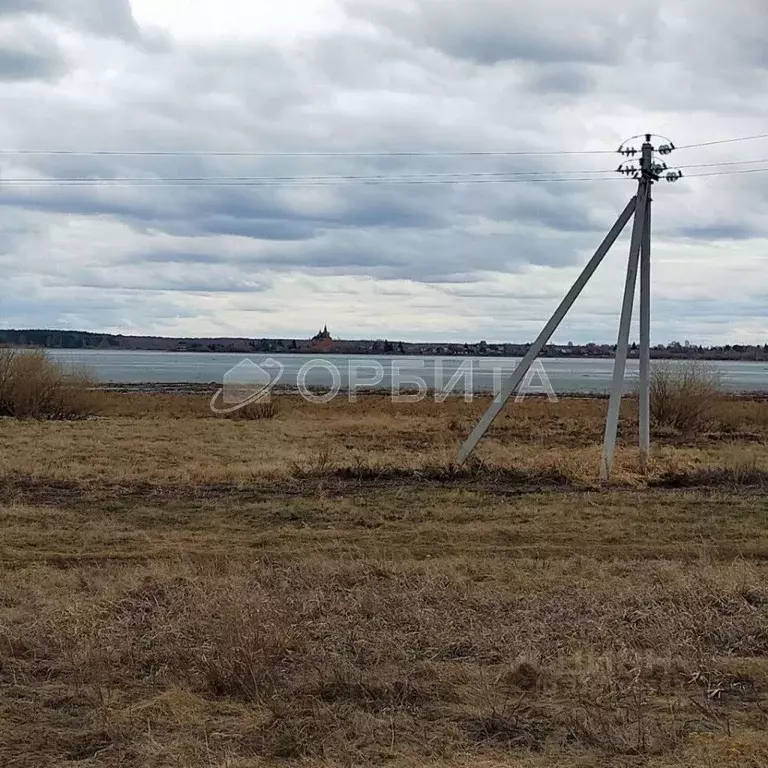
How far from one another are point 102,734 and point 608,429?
475 inches

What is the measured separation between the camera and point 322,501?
12641mm

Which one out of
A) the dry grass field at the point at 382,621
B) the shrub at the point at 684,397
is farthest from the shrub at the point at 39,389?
the shrub at the point at 684,397

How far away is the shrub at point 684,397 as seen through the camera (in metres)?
28.4

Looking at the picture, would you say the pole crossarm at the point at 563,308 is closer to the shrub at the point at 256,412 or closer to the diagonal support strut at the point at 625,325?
the diagonal support strut at the point at 625,325

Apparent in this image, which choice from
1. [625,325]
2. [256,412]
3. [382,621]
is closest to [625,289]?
[625,325]

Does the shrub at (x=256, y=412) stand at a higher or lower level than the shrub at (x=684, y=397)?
lower

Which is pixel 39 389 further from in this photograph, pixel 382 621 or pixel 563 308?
pixel 382 621

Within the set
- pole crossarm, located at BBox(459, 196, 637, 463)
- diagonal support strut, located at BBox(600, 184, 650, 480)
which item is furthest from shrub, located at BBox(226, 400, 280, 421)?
diagonal support strut, located at BBox(600, 184, 650, 480)

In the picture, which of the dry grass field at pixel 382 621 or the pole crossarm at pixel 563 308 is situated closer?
the dry grass field at pixel 382 621

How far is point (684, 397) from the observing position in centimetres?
2848

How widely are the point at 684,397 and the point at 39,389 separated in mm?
21097

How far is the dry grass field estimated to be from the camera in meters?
4.42

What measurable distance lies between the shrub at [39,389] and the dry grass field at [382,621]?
1730 cm

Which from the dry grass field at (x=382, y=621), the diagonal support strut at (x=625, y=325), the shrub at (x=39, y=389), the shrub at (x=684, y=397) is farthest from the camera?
the shrub at (x=39, y=389)
